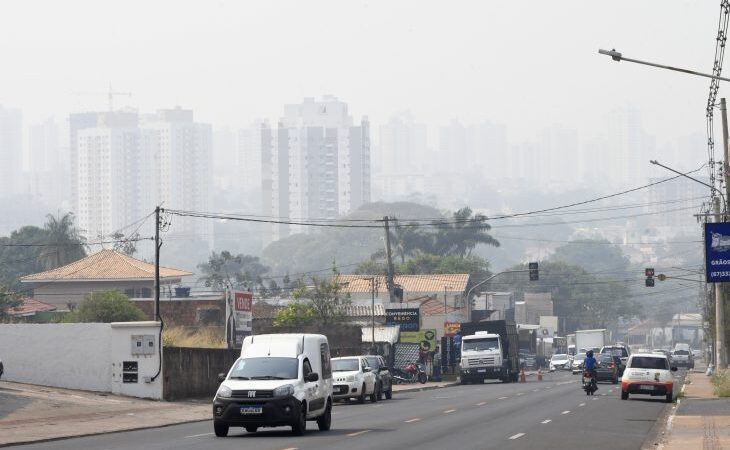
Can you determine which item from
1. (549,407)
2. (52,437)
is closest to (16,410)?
(52,437)

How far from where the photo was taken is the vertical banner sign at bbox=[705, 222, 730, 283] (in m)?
41.6

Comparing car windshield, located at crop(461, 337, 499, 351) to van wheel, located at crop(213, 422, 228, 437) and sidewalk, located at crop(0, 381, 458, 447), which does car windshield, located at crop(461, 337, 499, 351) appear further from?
van wheel, located at crop(213, 422, 228, 437)

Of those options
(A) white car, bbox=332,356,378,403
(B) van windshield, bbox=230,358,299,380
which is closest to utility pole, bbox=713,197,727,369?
(A) white car, bbox=332,356,378,403

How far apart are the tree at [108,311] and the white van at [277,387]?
41426 mm

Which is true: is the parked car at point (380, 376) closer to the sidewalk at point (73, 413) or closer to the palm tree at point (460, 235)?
the sidewalk at point (73, 413)

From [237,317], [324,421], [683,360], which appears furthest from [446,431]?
[683,360]

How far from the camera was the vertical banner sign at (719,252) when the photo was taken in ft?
136

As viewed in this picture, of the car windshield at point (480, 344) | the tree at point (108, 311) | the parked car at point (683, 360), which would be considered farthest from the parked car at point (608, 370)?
the parked car at point (683, 360)

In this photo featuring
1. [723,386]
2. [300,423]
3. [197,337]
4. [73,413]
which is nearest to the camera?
[300,423]

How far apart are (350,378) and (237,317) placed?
14.7 m

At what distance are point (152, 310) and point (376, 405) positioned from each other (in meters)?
39.8

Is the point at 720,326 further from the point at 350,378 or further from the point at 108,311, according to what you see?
the point at 108,311

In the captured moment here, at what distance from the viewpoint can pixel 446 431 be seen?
30.2 m

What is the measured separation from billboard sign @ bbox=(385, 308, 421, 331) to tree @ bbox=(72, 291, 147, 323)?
19.3m
